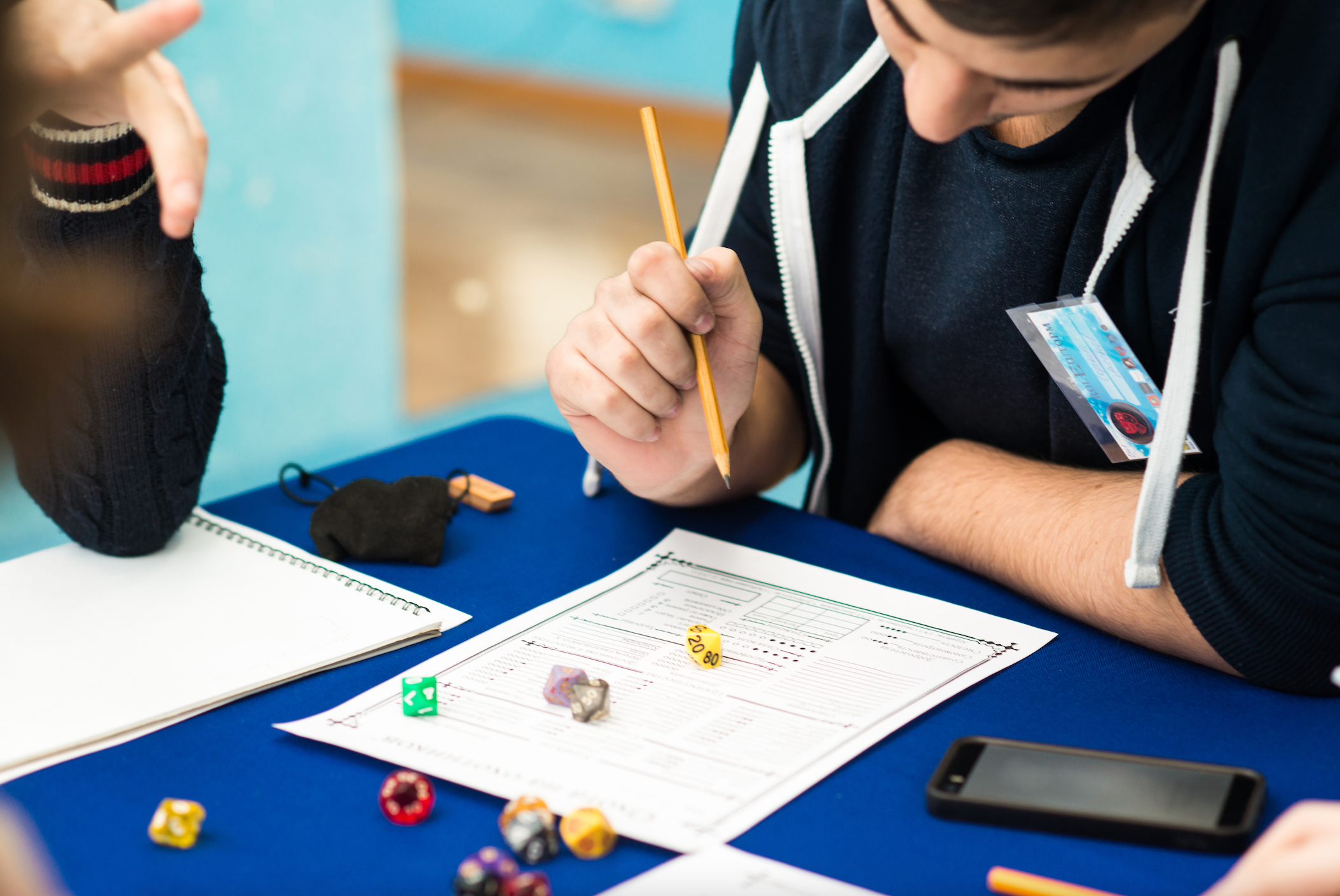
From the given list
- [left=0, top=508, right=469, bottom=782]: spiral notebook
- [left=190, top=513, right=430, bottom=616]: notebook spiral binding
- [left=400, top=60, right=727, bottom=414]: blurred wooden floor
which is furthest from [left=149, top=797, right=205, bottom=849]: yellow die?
[left=400, top=60, right=727, bottom=414]: blurred wooden floor

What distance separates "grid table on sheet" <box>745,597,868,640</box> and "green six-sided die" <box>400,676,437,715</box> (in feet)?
0.77

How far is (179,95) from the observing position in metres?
0.64

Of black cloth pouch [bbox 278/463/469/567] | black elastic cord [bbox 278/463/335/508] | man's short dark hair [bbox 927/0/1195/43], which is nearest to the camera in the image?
man's short dark hair [bbox 927/0/1195/43]

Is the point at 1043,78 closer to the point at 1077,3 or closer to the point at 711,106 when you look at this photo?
the point at 1077,3

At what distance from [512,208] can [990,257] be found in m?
3.80

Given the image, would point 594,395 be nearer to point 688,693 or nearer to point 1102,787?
point 688,693

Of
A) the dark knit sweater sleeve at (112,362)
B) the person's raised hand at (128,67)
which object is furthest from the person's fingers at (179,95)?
the dark knit sweater sleeve at (112,362)

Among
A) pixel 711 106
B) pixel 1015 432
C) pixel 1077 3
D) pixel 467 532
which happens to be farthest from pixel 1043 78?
pixel 711 106

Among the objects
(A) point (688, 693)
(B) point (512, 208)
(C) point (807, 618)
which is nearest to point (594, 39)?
(B) point (512, 208)

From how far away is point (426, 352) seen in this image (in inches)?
130

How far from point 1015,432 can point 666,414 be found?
1.16 feet

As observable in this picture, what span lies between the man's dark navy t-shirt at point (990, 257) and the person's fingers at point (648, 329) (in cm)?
31

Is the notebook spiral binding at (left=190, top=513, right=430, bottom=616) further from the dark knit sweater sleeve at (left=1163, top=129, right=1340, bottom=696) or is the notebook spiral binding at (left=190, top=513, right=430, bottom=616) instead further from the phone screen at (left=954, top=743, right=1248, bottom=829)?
the dark knit sweater sleeve at (left=1163, top=129, right=1340, bottom=696)

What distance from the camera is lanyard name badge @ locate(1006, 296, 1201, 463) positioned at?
2.95ft
